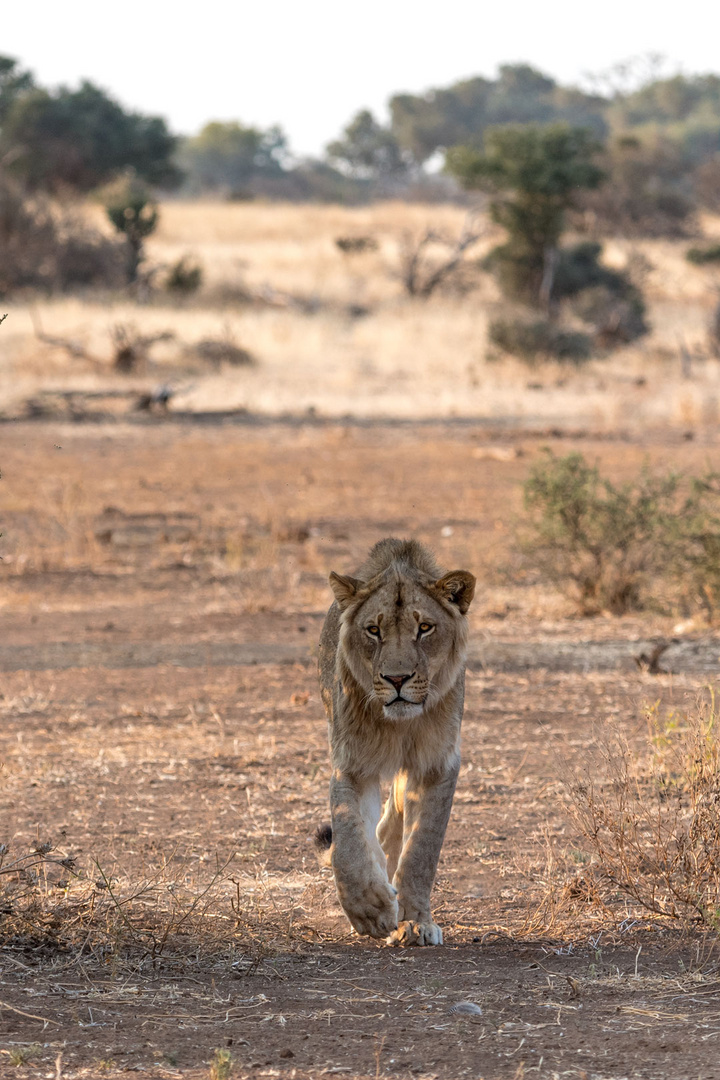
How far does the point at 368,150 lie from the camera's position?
7481cm

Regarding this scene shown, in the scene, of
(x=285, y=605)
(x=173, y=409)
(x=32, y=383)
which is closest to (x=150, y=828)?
(x=285, y=605)

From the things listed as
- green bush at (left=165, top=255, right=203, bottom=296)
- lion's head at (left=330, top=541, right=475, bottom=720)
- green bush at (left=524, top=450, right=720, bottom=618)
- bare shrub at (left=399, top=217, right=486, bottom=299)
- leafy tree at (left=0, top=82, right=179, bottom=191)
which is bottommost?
green bush at (left=524, top=450, right=720, bottom=618)

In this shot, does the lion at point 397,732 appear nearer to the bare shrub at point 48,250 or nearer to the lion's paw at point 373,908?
the lion's paw at point 373,908

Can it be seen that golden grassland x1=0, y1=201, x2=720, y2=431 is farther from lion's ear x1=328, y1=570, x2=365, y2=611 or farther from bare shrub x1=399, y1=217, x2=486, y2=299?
lion's ear x1=328, y1=570, x2=365, y2=611

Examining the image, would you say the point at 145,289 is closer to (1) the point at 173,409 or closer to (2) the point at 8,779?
(1) the point at 173,409

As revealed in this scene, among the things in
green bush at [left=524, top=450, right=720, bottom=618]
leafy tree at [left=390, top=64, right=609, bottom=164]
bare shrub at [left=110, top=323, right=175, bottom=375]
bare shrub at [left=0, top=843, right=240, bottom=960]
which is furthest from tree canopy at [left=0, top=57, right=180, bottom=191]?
bare shrub at [left=0, top=843, right=240, bottom=960]

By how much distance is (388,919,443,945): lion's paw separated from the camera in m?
4.20

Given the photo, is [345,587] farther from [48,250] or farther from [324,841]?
[48,250]

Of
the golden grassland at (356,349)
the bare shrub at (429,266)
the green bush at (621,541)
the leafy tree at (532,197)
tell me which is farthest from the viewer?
the bare shrub at (429,266)

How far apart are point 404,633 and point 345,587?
0.29 m

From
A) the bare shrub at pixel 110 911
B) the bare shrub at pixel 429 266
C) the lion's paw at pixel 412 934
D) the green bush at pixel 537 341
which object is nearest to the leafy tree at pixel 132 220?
the bare shrub at pixel 429 266

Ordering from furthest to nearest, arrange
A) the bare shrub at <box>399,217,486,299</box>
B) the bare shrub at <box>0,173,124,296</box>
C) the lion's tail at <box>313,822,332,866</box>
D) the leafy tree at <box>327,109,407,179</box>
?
the leafy tree at <box>327,109,407,179</box>
the bare shrub at <box>399,217,486,299</box>
the bare shrub at <box>0,173,124,296</box>
the lion's tail at <box>313,822,332,866</box>

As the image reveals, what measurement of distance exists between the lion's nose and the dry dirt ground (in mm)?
777

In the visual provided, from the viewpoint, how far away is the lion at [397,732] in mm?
4105
